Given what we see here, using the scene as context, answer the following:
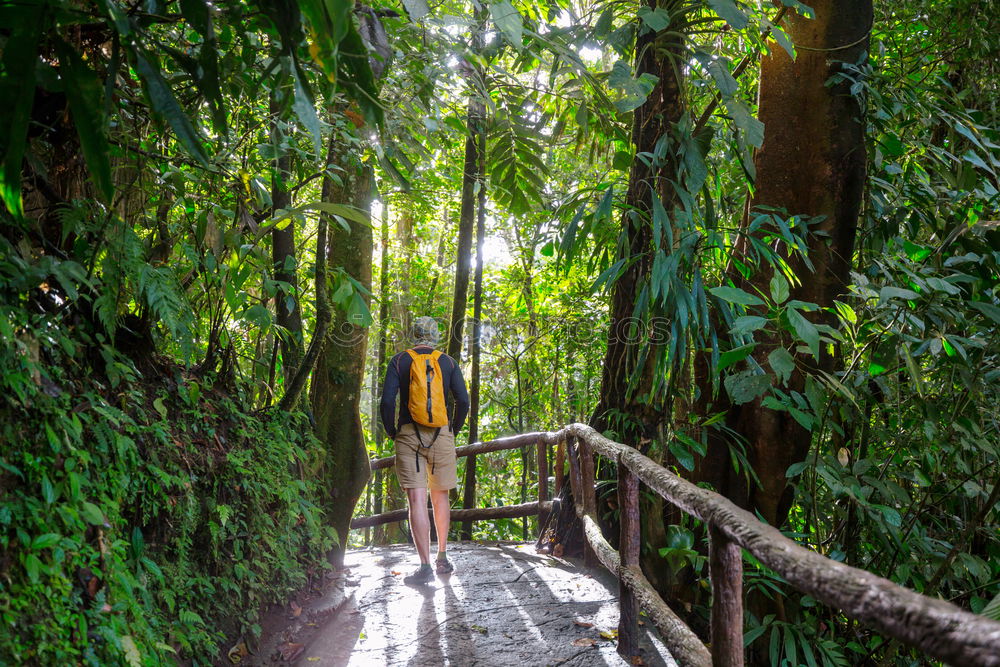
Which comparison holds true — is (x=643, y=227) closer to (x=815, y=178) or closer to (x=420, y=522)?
(x=815, y=178)

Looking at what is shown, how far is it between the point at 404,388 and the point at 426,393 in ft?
A: 0.63

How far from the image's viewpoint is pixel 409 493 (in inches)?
230

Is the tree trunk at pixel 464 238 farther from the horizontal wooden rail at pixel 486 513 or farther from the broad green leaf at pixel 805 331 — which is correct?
the broad green leaf at pixel 805 331

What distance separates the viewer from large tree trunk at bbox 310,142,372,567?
5.88 m

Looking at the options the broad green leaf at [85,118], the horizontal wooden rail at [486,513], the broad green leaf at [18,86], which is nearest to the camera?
the broad green leaf at [18,86]

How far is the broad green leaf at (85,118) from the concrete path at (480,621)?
3.14 meters

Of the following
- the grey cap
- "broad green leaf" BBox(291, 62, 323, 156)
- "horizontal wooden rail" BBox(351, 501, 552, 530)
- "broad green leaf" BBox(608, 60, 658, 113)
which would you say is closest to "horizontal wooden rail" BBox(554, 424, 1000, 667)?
"broad green leaf" BBox(291, 62, 323, 156)

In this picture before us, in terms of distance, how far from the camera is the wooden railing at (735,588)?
1.29 meters

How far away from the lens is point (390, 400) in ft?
18.7

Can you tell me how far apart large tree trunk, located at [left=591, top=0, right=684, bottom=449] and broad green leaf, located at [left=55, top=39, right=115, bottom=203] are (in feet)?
12.0

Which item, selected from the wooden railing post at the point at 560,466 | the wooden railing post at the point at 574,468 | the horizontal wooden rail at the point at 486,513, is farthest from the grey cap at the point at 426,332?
→ the horizontal wooden rail at the point at 486,513

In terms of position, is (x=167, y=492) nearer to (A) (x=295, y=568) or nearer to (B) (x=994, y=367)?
(A) (x=295, y=568)

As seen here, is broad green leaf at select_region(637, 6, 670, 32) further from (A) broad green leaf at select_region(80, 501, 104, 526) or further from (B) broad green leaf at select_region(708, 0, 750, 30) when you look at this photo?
(A) broad green leaf at select_region(80, 501, 104, 526)

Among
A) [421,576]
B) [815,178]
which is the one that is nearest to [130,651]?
[421,576]
